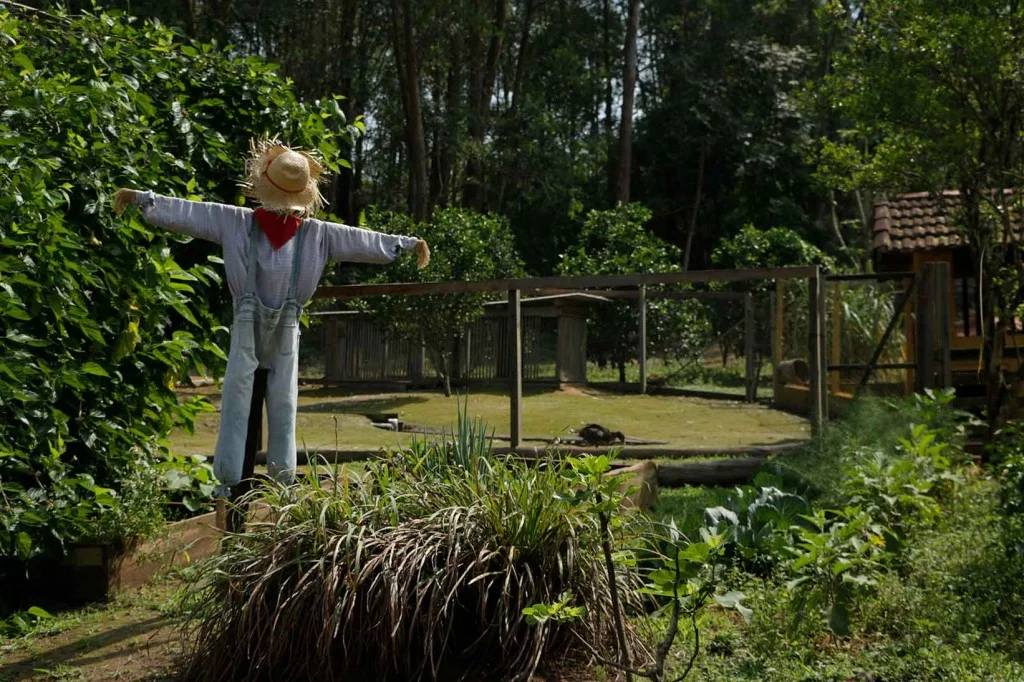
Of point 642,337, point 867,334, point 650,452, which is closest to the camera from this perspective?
point 650,452

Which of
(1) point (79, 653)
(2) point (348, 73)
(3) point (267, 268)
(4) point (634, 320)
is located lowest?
(1) point (79, 653)

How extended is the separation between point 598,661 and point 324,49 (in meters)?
27.8

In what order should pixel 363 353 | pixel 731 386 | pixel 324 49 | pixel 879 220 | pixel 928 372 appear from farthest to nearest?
pixel 324 49 < pixel 731 386 < pixel 363 353 < pixel 879 220 < pixel 928 372

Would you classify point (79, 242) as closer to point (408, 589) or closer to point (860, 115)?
point (408, 589)

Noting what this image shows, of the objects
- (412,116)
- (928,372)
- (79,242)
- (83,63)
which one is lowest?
(928,372)

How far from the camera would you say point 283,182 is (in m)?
5.22

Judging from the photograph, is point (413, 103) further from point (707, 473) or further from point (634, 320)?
point (707, 473)

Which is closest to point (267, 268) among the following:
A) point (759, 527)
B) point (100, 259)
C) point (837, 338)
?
point (100, 259)

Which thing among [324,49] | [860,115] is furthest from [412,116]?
[860,115]

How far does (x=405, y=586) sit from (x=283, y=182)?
2.12 m

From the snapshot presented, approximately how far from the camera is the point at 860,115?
10.6 m

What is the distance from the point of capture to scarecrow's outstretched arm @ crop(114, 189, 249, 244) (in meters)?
5.07

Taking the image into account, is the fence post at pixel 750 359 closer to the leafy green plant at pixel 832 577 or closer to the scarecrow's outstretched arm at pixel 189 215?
the leafy green plant at pixel 832 577

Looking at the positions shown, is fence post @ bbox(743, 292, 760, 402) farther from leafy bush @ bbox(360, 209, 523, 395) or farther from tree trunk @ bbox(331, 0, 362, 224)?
tree trunk @ bbox(331, 0, 362, 224)
